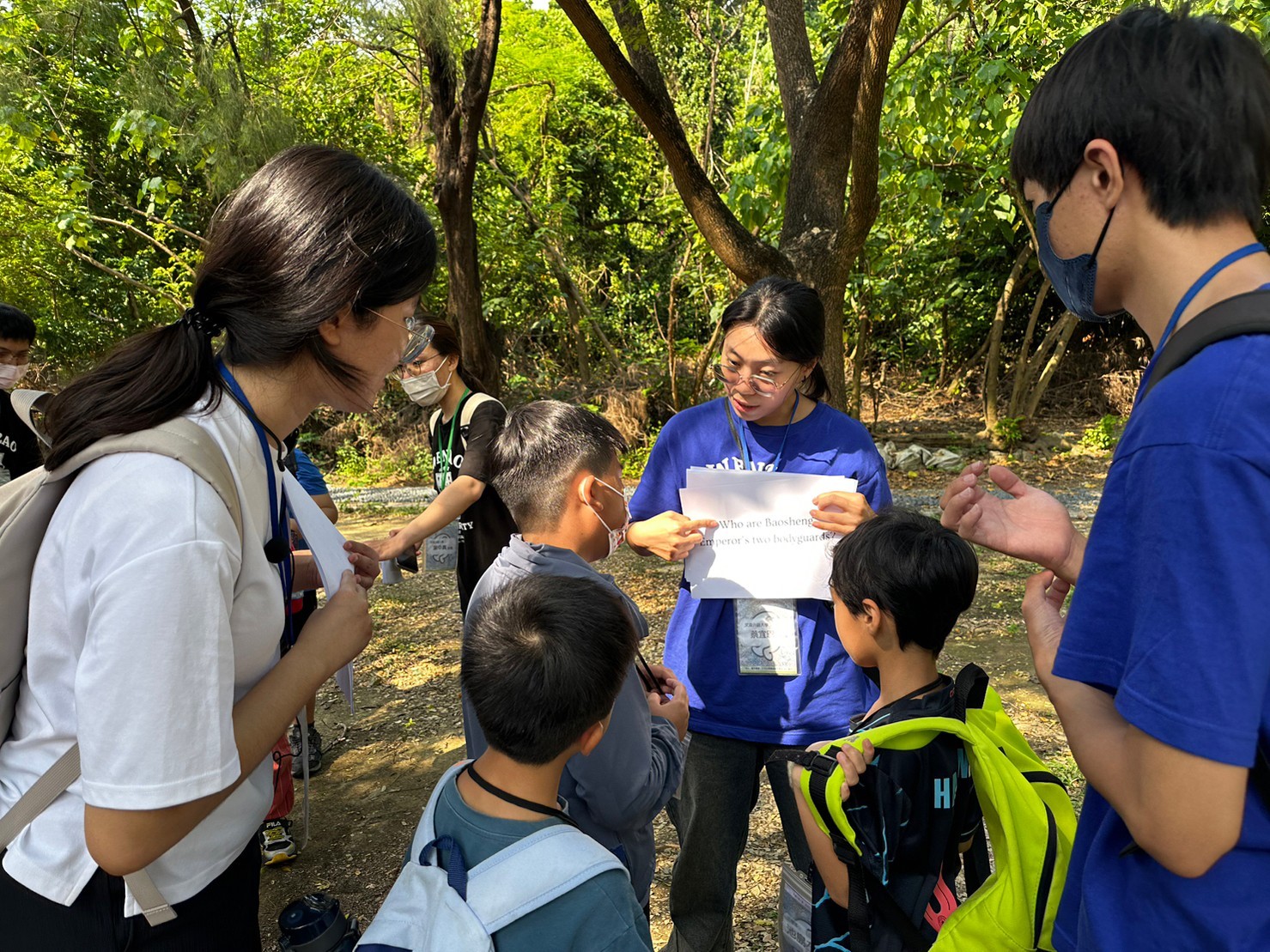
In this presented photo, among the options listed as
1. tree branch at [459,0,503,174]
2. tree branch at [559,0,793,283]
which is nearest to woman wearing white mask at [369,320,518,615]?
tree branch at [559,0,793,283]

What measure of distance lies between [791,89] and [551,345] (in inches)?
375

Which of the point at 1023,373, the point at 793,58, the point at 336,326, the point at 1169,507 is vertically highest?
the point at 793,58

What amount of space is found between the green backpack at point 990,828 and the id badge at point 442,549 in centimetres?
225

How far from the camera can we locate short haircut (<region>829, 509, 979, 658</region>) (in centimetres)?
184

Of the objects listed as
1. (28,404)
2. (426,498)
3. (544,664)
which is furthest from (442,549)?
(426,498)

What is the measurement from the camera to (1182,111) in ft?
3.15

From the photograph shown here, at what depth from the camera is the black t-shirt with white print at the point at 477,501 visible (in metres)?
3.62

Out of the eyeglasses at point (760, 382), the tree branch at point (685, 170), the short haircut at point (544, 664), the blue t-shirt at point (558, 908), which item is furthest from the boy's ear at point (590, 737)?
the tree branch at point (685, 170)

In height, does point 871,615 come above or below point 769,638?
above

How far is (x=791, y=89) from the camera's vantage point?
4.77 metres

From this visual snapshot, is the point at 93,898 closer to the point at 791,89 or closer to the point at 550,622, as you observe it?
the point at 550,622

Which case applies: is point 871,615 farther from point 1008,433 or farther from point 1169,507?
point 1008,433

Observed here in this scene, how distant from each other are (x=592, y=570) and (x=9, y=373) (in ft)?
10.0

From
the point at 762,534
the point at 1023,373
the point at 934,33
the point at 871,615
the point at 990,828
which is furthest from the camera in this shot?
the point at 1023,373
